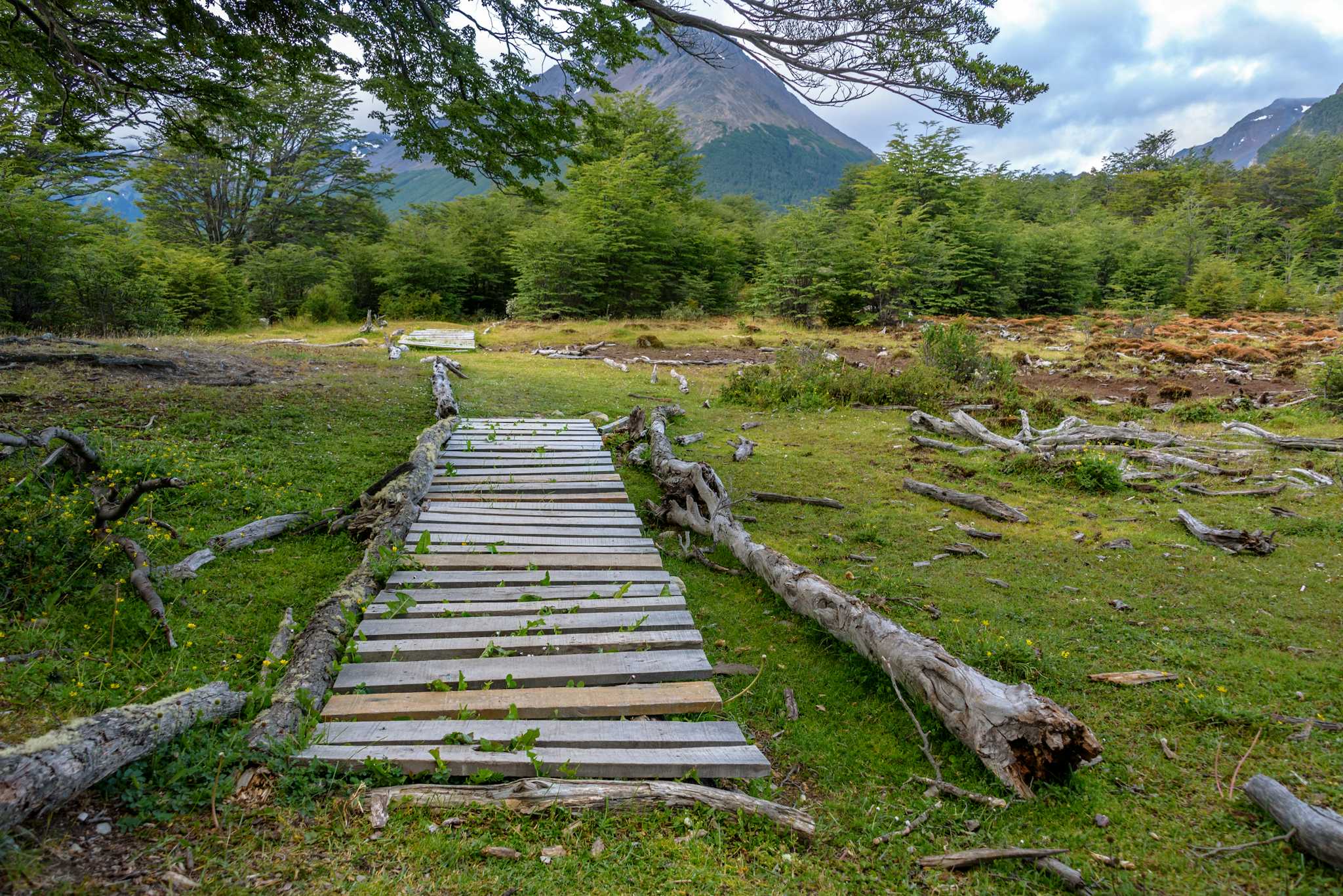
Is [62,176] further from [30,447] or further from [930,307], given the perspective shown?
[930,307]

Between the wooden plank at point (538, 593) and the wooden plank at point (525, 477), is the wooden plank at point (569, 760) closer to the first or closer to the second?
the wooden plank at point (538, 593)

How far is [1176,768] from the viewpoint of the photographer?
10.6 ft

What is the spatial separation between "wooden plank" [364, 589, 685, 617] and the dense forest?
19.5 meters

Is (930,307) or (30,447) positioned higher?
(930,307)

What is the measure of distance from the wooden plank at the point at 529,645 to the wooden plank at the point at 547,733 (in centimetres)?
67

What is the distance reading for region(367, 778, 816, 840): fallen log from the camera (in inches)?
106

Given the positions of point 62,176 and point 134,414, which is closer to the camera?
point 134,414

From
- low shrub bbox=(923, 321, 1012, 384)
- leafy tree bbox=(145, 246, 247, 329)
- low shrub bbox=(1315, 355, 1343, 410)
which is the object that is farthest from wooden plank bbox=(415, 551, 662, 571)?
leafy tree bbox=(145, 246, 247, 329)

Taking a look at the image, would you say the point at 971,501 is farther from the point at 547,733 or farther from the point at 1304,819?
the point at 547,733

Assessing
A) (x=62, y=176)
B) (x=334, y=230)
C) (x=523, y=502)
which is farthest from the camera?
(x=334, y=230)

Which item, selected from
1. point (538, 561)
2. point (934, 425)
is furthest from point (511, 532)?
point (934, 425)

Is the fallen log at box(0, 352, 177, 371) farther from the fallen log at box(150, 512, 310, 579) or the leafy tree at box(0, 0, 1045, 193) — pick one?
the fallen log at box(150, 512, 310, 579)

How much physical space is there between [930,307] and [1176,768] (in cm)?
2805

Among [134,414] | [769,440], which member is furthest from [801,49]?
[134,414]
